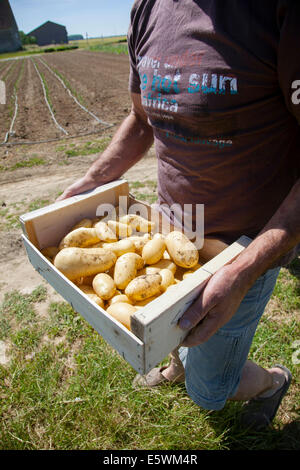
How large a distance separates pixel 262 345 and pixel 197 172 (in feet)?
4.97

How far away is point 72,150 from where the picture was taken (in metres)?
6.34

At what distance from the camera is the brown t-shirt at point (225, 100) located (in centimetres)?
99

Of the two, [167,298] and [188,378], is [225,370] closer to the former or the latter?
[188,378]

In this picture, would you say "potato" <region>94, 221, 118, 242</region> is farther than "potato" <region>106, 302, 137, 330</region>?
Yes

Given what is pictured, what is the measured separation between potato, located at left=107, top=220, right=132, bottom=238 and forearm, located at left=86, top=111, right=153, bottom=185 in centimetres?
34

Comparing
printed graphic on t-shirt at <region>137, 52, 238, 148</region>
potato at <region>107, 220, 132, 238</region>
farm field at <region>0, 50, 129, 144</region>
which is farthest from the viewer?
farm field at <region>0, 50, 129, 144</region>

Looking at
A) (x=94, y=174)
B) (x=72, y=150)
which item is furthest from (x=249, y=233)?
(x=72, y=150)

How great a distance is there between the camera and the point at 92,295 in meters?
1.29

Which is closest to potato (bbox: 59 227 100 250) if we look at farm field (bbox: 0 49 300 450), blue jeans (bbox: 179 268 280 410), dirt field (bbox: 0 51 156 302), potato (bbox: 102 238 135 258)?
potato (bbox: 102 238 135 258)

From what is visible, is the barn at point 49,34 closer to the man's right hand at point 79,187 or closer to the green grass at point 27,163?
the green grass at point 27,163

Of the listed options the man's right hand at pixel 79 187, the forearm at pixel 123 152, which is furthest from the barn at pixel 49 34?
the man's right hand at pixel 79 187

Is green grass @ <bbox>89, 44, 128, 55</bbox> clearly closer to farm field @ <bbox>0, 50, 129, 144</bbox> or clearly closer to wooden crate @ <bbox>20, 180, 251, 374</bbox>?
farm field @ <bbox>0, 50, 129, 144</bbox>

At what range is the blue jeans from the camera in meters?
1.39

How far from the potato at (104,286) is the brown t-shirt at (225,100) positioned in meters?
0.49
